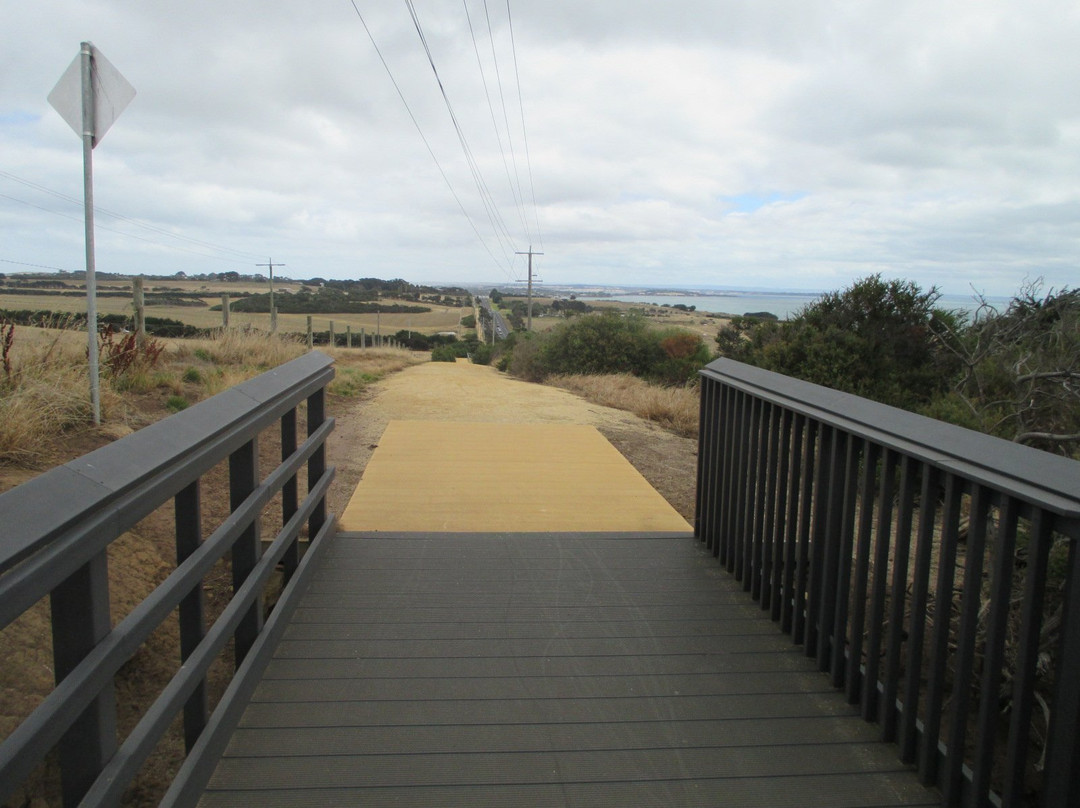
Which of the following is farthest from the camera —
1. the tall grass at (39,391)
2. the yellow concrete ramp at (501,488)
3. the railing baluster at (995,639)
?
the tall grass at (39,391)

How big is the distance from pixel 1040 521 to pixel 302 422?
33.3 ft

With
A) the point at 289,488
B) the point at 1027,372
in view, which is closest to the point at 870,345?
the point at 1027,372

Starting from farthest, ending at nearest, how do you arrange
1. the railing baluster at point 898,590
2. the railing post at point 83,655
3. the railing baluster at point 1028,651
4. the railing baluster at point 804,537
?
the railing baluster at point 804,537 < the railing baluster at point 898,590 < the railing baluster at point 1028,651 < the railing post at point 83,655

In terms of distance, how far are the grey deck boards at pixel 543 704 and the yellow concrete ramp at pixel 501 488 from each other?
1091 millimetres

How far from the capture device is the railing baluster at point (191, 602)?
2531mm

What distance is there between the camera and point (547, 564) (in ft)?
15.9

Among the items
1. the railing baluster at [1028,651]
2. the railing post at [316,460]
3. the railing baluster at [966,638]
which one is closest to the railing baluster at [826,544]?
the railing baluster at [966,638]

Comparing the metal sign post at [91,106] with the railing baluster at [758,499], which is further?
the metal sign post at [91,106]

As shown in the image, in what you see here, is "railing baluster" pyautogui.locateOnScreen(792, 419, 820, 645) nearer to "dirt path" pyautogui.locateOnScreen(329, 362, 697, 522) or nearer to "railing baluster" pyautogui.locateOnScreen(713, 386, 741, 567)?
"railing baluster" pyautogui.locateOnScreen(713, 386, 741, 567)

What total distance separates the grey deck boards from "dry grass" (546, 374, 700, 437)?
8.97 metres

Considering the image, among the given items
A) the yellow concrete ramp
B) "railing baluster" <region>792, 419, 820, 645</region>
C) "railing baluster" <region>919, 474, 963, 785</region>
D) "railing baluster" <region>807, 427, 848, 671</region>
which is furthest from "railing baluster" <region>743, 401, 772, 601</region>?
"railing baluster" <region>919, 474, 963, 785</region>

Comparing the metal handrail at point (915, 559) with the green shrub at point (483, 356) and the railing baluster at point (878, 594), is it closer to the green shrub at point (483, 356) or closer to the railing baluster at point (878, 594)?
the railing baluster at point (878, 594)

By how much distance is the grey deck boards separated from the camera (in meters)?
Result: 2.72

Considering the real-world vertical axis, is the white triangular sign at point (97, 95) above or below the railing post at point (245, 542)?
above
